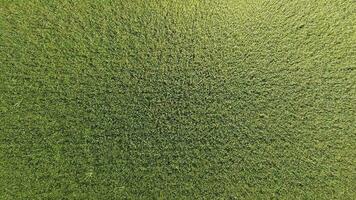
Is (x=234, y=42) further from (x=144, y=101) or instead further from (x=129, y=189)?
(x=129, y=189)

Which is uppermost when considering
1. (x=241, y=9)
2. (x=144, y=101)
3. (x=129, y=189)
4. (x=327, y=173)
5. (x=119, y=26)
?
(x=241, y=9)

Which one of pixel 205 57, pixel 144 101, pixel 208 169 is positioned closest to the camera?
pixel 208 169

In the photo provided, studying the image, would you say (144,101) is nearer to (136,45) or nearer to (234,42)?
(136,45)

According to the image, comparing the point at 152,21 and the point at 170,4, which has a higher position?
the point at 170,4

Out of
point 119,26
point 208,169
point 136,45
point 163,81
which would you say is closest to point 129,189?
point 208,169

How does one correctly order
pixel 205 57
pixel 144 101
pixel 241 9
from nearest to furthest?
1. pixel 144 101
2. pixel 205 57
3. pixel 241 9

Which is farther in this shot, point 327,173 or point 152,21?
point 152,21
